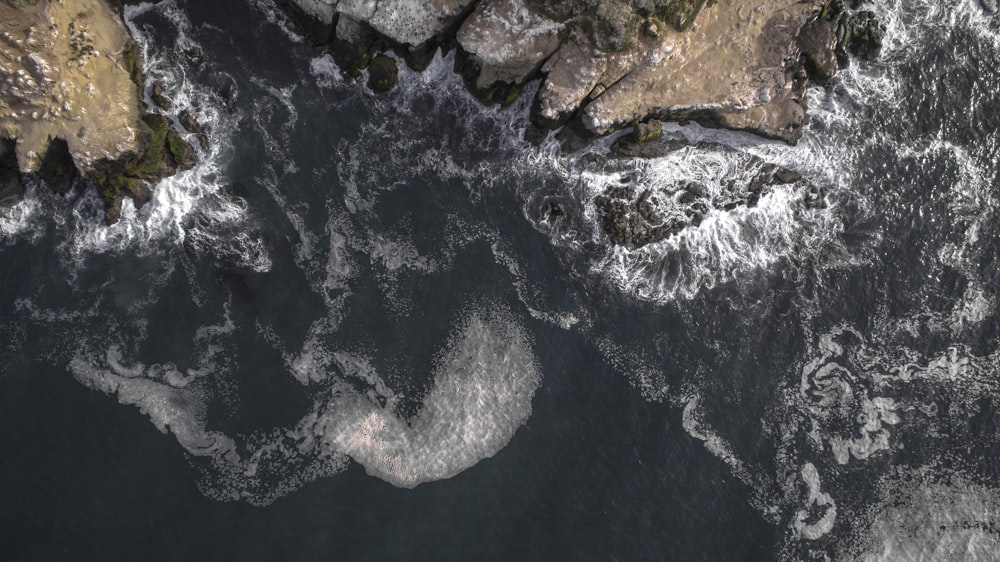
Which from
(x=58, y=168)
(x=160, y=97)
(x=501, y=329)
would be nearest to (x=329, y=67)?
(x=160, y=97)

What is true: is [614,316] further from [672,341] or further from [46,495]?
[46,495]

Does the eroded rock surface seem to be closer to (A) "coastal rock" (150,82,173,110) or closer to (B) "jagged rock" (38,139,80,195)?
(B) "jagged rock" (38,139,80,195)

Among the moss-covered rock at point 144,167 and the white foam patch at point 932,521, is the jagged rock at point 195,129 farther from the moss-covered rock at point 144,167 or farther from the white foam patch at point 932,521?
the white foam patch at point 932,521

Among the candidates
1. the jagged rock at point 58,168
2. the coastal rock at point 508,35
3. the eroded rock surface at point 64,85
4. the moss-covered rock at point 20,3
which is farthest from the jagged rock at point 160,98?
the coastal rock at point 508,35

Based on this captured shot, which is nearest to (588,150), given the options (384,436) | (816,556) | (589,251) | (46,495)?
(589,251)

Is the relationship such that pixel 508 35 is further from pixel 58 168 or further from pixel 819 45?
pixel 58 168

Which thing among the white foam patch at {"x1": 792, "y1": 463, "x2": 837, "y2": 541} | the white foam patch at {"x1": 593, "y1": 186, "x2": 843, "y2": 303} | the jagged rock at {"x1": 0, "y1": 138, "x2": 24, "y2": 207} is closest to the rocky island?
the jagged rock at {"x1": 0, "y1": 138, "x2": 24, "y2": 207}
